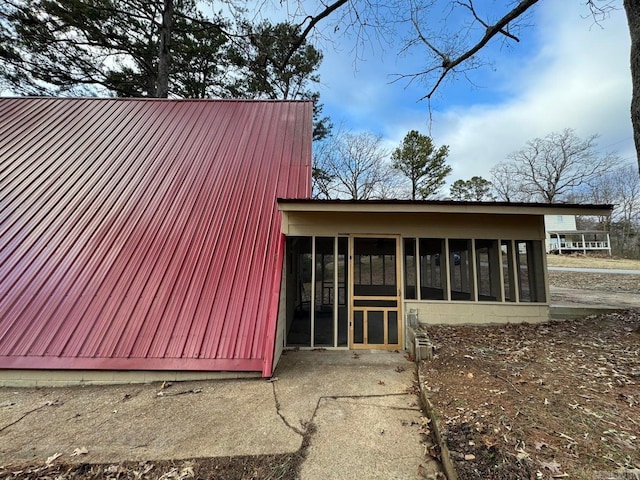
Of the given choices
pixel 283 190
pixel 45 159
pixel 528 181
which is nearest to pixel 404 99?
pixel 283 190

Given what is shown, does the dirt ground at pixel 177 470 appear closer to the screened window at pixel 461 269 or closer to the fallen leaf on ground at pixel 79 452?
the fallen leaf on ground at pixel 79 452

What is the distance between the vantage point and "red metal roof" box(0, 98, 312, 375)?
161 inches

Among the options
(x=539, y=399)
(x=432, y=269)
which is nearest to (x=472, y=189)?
(x=432, y=269)

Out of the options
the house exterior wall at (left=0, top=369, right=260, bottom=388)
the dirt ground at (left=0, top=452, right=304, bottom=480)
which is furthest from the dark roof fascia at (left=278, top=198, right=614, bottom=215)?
the dirt ground at (left=0, top=452, right=304, bottom=480)

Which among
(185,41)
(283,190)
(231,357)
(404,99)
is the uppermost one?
(185,41)

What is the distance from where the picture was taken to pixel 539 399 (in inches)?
109

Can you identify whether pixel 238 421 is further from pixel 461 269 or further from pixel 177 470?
pixel 461 269

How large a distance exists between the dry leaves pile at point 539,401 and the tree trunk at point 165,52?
13.3 metres

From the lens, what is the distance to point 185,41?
1135cm

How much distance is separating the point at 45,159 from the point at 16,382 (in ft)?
18.1

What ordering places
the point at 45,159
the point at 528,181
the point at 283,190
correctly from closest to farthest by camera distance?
the point at 283,190
the point at 45,159
the point at 528,181

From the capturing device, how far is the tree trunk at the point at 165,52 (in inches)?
434

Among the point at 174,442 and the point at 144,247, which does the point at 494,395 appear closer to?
the point at 174,442

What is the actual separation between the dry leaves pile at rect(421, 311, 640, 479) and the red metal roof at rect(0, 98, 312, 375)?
2609 mm
